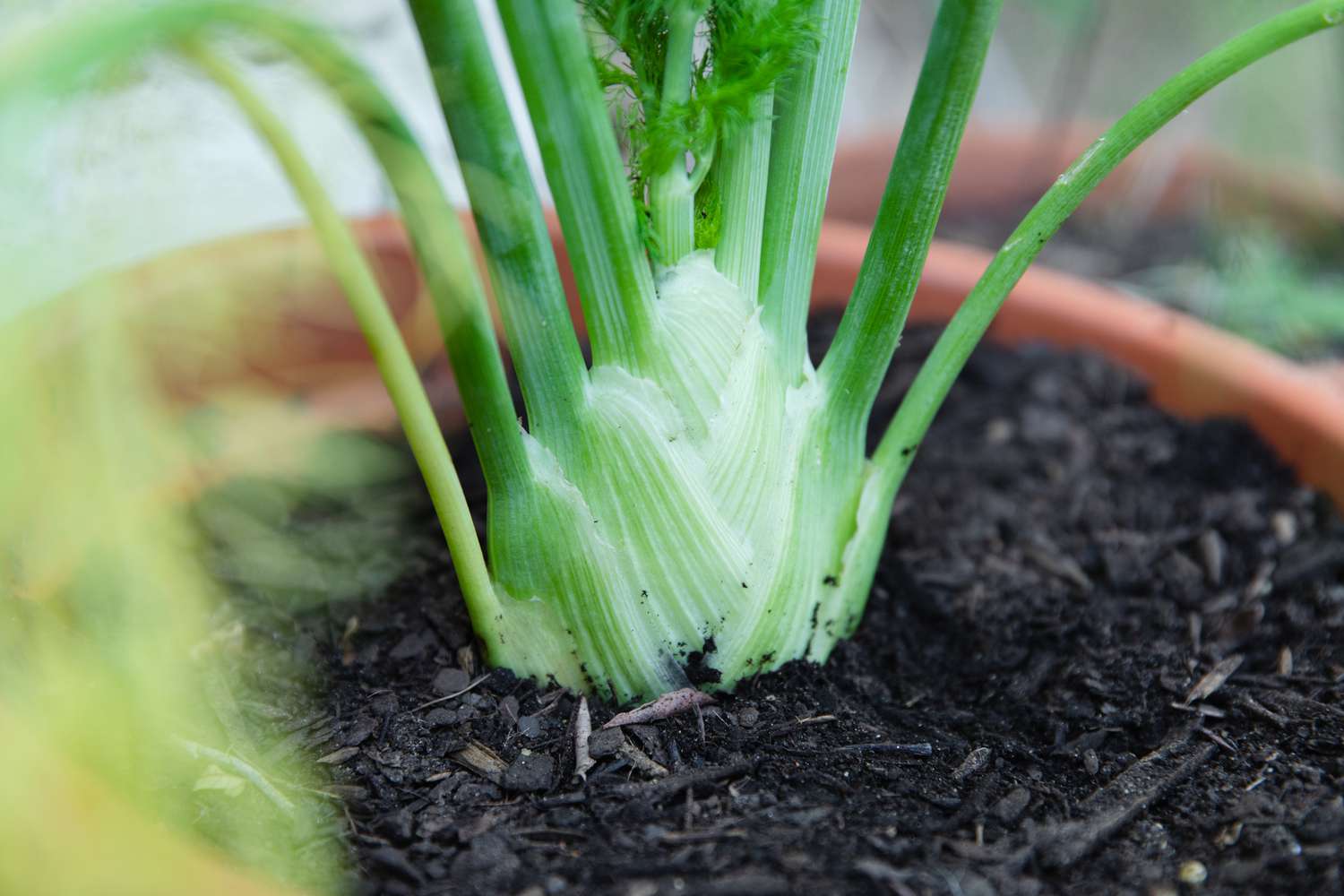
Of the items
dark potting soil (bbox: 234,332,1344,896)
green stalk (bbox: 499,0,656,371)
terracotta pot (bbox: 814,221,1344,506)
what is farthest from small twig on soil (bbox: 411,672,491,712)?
terracotta pot (bbox: 814,221,1344,506)

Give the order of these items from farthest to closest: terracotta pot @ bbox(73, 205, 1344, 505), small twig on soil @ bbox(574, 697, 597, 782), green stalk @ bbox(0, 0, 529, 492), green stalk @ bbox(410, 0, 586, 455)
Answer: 1. terracotta pot @ bbox(73, 205, 1344, 505)
2. small twig on soil @ bbox(574, 697, 597, 782)
3. green stalk @ bbox(410, 0, 586, 455)
4. green stalk @ bbox(0, 0, 529, 492)

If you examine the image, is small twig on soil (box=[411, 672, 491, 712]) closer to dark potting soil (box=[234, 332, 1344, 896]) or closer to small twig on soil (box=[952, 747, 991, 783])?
dark potting soil (box=[234, 332, 1344, 896])

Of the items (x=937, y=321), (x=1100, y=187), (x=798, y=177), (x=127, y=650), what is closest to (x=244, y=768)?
(x=127, y=650)

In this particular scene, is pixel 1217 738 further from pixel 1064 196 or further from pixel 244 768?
pixel 244 768

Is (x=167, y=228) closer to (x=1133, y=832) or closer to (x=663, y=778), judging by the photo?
(x=663, y=778)

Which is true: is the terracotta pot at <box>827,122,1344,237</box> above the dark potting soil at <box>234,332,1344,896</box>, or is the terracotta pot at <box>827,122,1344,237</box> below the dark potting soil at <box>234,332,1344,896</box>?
above

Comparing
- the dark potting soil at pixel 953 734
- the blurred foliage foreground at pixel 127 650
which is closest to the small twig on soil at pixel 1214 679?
the dark potting soil at pixel 953 734

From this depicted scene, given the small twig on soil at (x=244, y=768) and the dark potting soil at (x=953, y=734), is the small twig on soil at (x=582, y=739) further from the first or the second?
the small twig on soil at (x=244, y=768)
